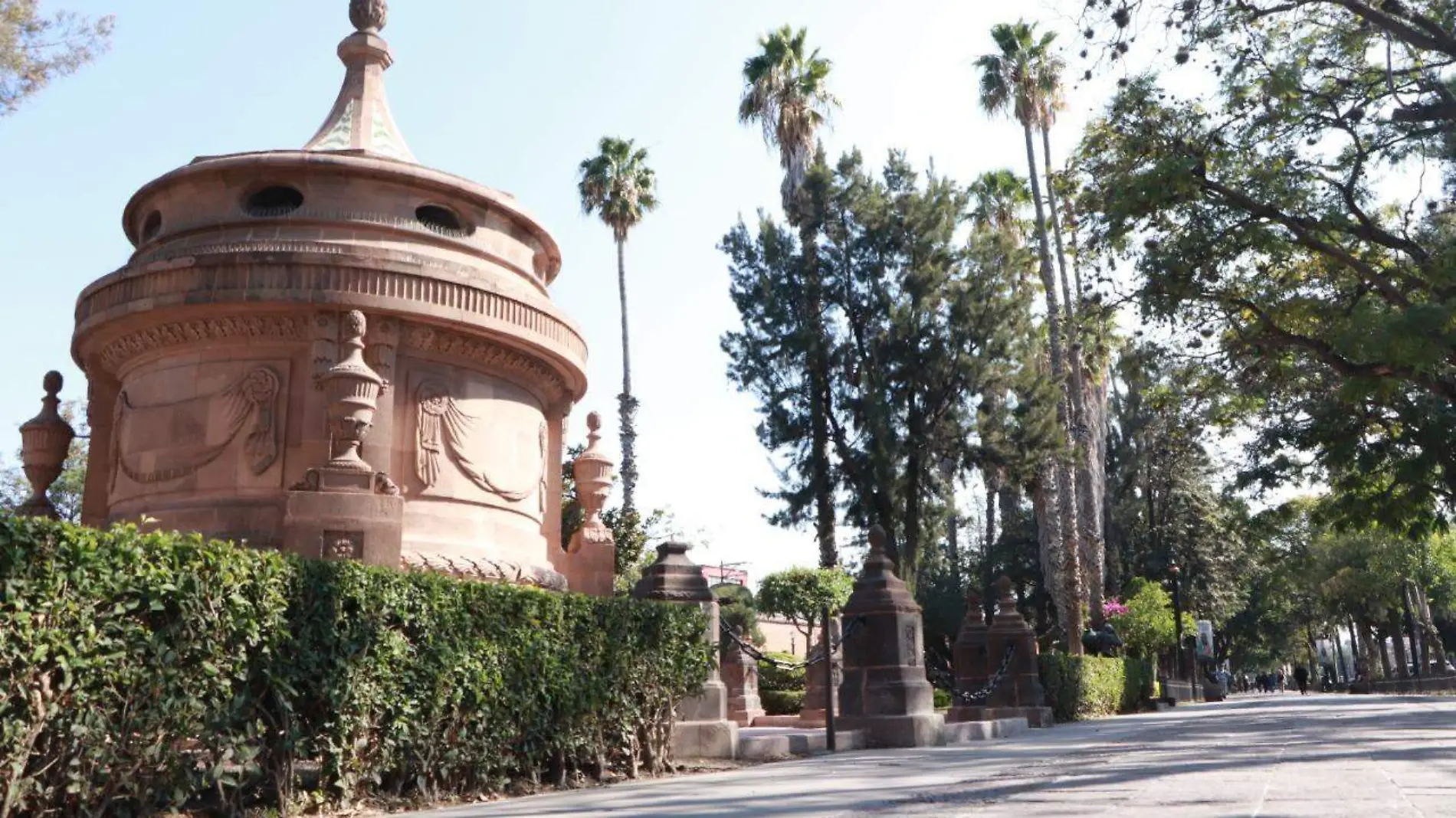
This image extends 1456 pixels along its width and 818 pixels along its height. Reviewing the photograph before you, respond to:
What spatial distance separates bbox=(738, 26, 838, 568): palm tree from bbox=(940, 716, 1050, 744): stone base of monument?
1757 centimetres

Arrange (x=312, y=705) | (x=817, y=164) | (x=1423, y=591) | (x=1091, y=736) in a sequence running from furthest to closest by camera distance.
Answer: (x=1423, y=591) → (x=817, y=164) → (x=1091, y=736) → (x=312, y=705)

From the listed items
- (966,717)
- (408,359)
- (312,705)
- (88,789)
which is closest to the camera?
(88,789)

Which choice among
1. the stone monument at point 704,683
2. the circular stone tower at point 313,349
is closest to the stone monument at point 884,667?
the stone monument at point 704,683

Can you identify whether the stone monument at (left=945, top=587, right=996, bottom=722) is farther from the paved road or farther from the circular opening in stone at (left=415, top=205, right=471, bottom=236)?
the circular opening in stone at (left=415, top=205, right=471, bottom=236)

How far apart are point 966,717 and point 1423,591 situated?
39527 mm

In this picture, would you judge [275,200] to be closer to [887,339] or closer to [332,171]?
[332,171]

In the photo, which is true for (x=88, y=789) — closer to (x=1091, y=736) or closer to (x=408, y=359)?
(x=408, y=359)

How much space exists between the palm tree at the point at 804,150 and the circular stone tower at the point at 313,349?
2001 cm

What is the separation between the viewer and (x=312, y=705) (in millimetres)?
6887

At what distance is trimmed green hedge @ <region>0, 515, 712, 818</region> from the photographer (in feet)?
18.0

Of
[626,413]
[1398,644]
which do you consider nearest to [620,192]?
[626,413]

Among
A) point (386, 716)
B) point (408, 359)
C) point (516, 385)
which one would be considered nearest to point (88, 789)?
point (386, 716)

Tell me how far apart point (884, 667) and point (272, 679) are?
26.2 ft

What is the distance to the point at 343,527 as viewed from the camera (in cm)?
1011
